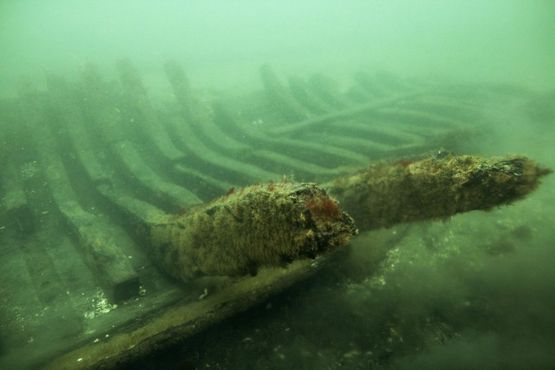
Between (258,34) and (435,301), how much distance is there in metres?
44.0

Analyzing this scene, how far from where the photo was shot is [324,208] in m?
2.09

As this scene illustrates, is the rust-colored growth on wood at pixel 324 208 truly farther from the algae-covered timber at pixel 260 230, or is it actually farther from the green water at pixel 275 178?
the green water at pixel 275 178

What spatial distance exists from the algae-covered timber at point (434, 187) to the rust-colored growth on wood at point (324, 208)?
988 millimetres

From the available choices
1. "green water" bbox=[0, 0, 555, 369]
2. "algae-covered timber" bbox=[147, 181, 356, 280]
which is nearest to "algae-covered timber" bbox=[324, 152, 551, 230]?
"green water" bbox=[0, 0, 555, 369]

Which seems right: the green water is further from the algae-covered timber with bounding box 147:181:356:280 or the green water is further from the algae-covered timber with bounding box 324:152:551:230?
the algae-covered timber with bounding box 324:152:551:230

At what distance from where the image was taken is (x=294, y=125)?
7855 millimetres

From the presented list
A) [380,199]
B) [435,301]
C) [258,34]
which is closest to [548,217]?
[435,301]

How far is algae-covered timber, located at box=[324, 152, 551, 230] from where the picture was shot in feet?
7.66

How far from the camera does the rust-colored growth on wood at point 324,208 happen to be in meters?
2.07

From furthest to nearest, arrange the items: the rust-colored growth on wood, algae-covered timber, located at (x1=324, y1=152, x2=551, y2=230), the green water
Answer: the green water, algae-covered timber, located at (x1=324, y1=152, x2=551, y2=230), the rust-colored growth on wood

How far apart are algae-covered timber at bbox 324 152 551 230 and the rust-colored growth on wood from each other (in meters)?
0.99

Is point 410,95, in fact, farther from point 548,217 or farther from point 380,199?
point 380,199

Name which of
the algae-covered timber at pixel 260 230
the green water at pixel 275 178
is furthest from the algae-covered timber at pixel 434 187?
the algae-covered timber at pixel 260 230

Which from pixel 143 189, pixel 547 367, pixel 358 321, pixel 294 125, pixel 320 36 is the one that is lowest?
pixel 547 367
